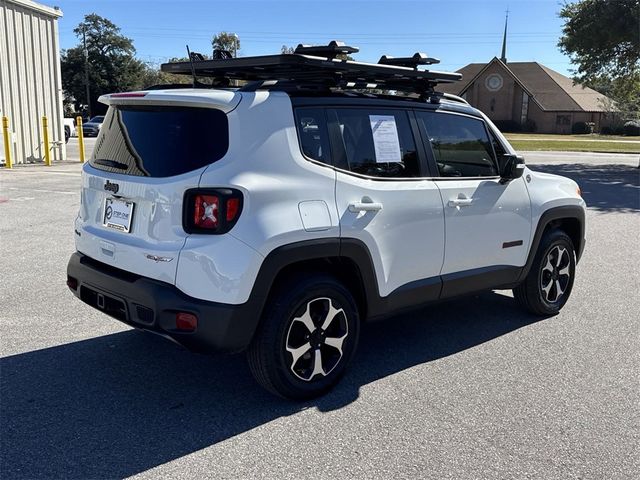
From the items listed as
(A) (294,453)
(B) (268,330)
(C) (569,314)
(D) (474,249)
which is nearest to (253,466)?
(A) (294,453)

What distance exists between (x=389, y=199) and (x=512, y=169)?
1.40m

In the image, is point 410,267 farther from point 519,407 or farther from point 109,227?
point 109,227

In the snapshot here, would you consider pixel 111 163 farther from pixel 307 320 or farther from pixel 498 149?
pixel 498 149

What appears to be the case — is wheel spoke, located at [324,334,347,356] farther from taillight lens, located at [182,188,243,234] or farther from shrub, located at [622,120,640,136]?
shrub, located at [622,120,640,136]

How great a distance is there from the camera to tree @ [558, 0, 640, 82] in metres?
21.9

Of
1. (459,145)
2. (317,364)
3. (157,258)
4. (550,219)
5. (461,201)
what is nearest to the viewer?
(157,258)

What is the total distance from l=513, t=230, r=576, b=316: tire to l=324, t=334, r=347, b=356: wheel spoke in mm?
2184

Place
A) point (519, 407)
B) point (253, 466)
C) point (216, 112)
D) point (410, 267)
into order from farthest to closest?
1. point (410, 267)
2. point (519, 407)
3. point (216, 112)
4. point (253, 466)

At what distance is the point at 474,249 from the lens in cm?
468

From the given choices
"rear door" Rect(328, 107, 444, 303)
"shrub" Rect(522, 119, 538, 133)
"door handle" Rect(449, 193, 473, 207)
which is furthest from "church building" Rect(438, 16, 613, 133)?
"rear door" Rect(328, 107, 444, 303)

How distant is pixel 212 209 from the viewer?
333 cm

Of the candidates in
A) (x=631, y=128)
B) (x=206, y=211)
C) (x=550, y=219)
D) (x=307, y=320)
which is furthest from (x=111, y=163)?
(x=631, y=128)

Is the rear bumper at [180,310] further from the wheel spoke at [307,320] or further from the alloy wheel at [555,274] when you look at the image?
the alloy wheel at [555,274]

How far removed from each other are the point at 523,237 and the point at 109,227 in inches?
126
